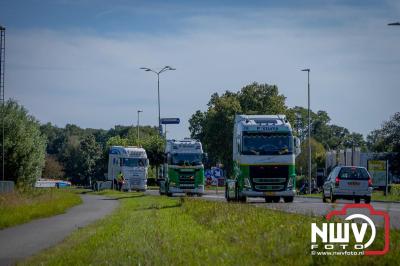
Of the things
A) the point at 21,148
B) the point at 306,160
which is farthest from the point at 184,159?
the point at 306,160

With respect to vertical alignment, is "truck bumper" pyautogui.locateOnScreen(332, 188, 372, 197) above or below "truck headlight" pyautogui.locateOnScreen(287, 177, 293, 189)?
below

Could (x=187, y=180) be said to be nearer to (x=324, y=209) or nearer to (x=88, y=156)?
(x=324, y=209)

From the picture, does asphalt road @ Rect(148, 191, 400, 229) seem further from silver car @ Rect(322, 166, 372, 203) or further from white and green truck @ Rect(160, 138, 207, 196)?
white and green truck @ Rect(160, 138, 207, 196)

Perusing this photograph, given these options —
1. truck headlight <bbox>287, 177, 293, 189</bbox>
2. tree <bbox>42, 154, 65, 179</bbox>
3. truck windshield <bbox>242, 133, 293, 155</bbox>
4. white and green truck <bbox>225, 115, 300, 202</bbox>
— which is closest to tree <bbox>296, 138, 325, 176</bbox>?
tree <bbox>42, 154, 65, 179</bbox>

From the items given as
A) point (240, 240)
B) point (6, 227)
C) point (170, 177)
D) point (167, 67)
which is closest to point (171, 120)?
point (167, 67)

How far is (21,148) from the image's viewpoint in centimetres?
5391

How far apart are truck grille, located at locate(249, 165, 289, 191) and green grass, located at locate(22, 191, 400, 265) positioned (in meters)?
13.2

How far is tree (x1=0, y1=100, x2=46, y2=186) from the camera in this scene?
53750 mm

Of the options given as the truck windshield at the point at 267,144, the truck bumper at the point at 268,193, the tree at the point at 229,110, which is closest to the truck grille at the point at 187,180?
the truck bumper at the point at 268,193

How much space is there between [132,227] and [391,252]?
34.4 ft

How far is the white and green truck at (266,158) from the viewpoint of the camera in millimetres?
35000

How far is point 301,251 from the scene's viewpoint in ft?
42.6

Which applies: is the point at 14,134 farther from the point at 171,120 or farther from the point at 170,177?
the point at 171,120

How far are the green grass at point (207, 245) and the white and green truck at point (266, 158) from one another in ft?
43.2
